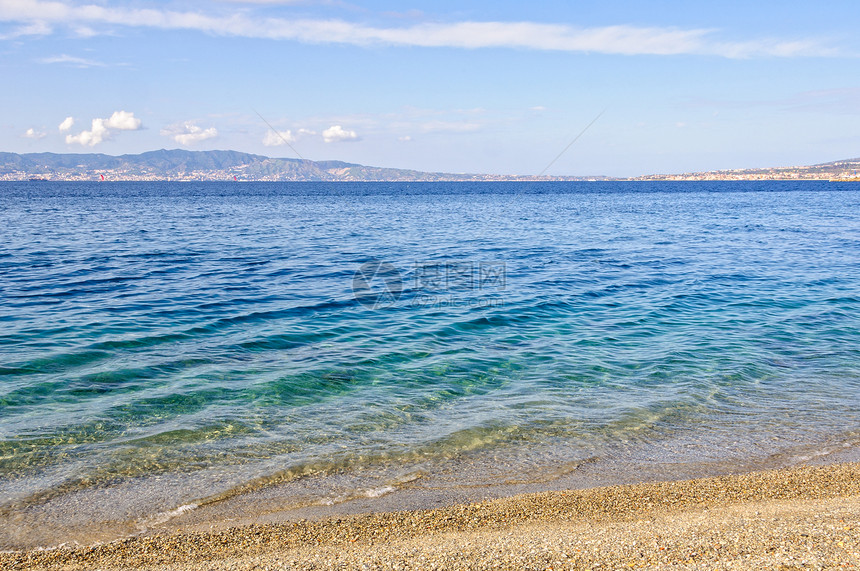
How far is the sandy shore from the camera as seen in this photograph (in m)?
5.66

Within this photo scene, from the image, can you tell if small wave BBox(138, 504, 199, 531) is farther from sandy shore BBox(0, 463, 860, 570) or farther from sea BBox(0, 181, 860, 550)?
sandy shore BBox(0, 463, 860, 570)

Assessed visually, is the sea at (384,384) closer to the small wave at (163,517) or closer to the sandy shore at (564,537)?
the small wave at (163,517)

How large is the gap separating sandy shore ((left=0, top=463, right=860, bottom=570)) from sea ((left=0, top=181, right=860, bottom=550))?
0.53 m

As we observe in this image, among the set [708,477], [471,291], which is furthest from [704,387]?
[471,291]

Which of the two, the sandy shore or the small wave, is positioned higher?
the sandy shore

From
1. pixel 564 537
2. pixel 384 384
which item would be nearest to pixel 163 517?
pixel 564 537

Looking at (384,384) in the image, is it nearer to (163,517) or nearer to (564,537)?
(163,517)

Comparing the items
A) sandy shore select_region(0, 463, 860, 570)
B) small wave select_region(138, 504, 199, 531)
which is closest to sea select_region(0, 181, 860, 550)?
small wave select_region(138, 504, 199, 531)

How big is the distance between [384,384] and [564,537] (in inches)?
263

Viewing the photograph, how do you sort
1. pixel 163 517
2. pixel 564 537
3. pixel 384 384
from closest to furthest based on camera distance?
pixel 564 537 < pixel 163 517 < pixel 384 384

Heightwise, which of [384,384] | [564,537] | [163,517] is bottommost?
[163,517]

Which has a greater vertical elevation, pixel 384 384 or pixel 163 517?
pixel 384 384

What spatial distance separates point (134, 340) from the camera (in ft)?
49.1

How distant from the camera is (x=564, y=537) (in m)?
6.26
